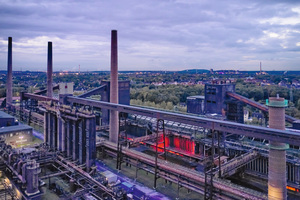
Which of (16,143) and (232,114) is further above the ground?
(232,114)

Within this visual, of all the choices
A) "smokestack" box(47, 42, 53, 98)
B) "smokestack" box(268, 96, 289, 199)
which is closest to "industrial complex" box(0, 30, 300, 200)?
"smokestack" box(268, 96, 289, 199)

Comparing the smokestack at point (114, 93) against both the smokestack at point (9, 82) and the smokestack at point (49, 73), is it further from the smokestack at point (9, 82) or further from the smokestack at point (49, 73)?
the smokestack at point (9, 82)

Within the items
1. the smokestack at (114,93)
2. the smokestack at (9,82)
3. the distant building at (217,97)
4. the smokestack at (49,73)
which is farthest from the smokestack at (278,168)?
the smokestack at (9,82)

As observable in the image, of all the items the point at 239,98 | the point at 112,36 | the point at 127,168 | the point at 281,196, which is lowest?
the point at 127,168

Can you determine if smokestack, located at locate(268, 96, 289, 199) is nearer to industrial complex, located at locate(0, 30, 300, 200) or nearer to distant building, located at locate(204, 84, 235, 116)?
industrial complex, located at locate(0, 30, 300, 200)

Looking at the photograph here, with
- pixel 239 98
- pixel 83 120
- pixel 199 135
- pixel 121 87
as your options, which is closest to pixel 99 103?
pixel 83 120

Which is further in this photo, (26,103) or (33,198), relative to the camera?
(26,103)

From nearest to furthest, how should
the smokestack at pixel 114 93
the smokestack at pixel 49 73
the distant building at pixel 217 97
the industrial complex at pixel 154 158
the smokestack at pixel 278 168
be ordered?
the smokestack at pixel 278 168, the industrial complex at pixel 154 158, the smokestack at pixel 114 93, the distant building at pixel 217 97, the smokestack at pixel 49 73

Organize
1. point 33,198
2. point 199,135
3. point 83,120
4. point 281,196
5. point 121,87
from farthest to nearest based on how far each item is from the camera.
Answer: point 121,87, point 199,135, point 83,120, point 33,198, point 281,196

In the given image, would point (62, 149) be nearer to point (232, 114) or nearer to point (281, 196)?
point (281, 196)
